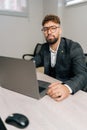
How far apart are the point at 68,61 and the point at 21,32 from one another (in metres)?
2.49

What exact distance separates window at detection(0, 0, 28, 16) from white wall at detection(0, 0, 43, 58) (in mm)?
99

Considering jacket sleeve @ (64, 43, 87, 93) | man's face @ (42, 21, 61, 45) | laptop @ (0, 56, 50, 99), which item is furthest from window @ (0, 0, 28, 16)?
laptop @ (0, 56, 50, 99)

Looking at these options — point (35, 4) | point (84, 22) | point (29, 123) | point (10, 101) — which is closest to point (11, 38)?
point (35, 4)

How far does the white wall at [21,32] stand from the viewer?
12.3 feet

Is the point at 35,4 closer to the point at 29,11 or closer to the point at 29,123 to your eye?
the point at 29,11

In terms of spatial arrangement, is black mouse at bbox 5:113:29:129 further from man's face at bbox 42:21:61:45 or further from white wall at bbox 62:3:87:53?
white wall at bbox 62:3:87:53

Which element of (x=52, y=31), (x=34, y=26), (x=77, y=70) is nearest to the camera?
(x=77, y=70)

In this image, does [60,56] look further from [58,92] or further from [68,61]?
[58,92]

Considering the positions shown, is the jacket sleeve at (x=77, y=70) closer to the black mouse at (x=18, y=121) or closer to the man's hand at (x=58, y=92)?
the man's hand at (x=58, y=92)

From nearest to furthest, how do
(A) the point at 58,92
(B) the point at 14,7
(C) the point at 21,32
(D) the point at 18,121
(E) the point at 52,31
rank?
(D) the point at 18,121
(A) the point at 58,92
(E) the point at 52,31
(B) the point at 14,7
(C) the point at 21,32

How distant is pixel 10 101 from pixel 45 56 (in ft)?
2.65

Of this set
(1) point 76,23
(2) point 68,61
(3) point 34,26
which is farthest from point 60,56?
(3) point 34,26

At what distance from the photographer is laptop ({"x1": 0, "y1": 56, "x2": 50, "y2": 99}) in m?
1.05

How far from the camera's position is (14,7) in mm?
3842
